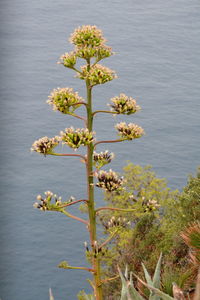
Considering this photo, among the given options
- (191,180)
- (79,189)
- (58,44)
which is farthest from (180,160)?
(191,180)

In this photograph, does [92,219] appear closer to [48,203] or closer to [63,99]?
[48,203]

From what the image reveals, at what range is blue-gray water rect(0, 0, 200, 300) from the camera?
208 ft

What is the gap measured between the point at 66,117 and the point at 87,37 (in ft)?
239

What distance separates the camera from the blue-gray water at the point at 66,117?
208 ft

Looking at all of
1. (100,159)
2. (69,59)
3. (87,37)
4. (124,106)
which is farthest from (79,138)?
(87,37)

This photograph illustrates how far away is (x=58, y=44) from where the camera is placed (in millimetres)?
105188

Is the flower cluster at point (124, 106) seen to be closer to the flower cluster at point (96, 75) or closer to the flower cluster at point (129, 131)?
the flower cluster at point (129, 131)

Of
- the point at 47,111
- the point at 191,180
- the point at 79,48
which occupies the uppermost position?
the point at 47,111

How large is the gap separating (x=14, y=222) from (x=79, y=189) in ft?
24.7

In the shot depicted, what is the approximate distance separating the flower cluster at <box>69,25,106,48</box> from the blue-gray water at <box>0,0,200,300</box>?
51.8 metres

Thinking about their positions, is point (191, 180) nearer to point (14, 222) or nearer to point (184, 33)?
point (14, 222)

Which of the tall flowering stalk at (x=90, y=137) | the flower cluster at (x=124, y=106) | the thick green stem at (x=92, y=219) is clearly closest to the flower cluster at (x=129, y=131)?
the tall flowering stalk at (x=90, y=137)

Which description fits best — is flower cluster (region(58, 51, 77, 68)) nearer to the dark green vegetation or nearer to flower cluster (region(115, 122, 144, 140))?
flower cluster (region(115, 122, 144, 140))

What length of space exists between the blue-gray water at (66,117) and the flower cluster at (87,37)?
51.8 metres
